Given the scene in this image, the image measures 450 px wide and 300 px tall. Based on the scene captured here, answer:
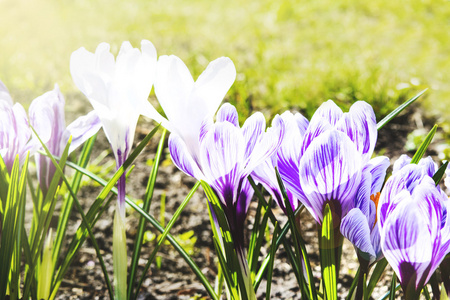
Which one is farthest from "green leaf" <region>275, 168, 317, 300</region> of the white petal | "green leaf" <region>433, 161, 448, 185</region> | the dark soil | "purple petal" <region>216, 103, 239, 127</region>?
the dark soil

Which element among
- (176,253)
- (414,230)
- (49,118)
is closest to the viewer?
(414,230)

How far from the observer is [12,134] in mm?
981

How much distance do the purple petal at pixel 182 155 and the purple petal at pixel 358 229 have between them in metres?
0.25

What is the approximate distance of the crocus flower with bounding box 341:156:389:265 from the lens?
73cm

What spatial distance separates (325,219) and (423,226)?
5.8 inches

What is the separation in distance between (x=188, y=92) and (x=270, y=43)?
311 cm

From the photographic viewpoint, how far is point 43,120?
3.36 feet

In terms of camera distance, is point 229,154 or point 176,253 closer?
point 229,154

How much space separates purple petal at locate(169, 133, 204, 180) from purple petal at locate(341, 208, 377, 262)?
25 centimetres

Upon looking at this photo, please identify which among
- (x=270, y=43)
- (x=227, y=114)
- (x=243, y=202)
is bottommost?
(x=243, y=202)

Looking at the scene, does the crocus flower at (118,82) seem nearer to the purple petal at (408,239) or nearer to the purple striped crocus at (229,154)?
the purple striped crocus at (229,154)

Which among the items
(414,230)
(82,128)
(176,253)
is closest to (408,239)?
(414,230)

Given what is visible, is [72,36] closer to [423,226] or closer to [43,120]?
[43,120]

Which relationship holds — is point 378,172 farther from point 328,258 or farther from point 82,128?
point 82,128
